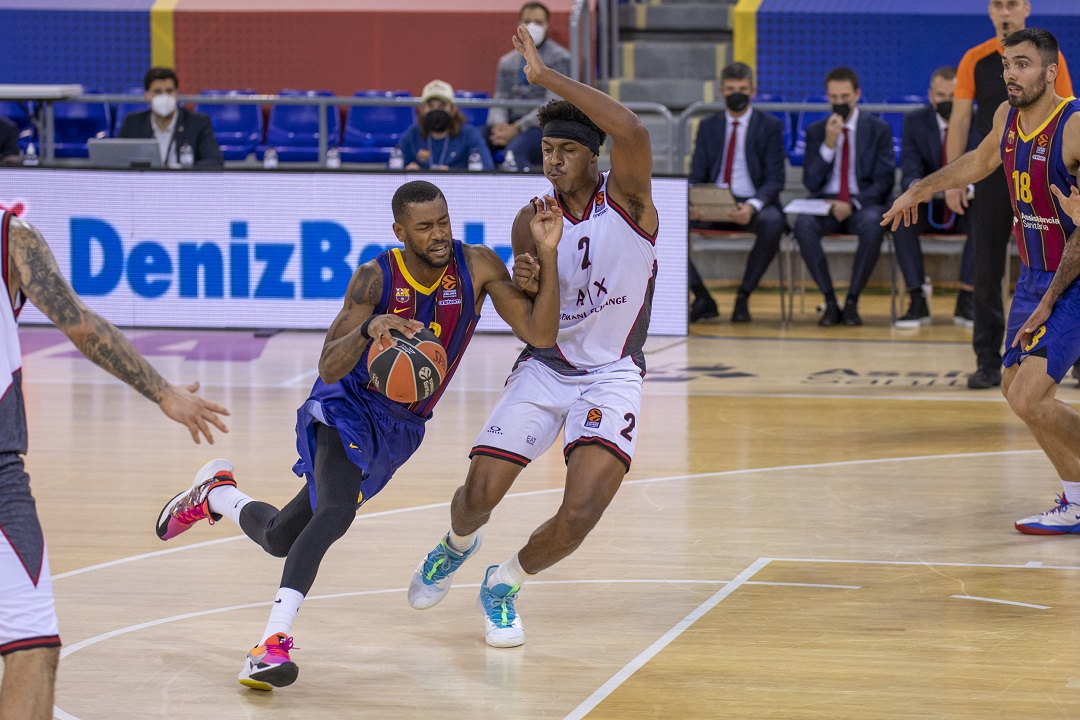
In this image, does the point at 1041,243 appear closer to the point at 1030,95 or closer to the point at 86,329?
the point at 1030,95

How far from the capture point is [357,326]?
500 centimetres

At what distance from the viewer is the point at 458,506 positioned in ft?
17.5

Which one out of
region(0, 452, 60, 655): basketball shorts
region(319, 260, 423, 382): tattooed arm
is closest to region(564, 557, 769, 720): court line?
region(319, 260, 423, 382): tattooed arm

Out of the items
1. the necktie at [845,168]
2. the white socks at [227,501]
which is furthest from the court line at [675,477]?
the necktie at [845,168]

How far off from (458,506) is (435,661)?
556 millimetres

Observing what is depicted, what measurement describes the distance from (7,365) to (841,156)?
1026cm

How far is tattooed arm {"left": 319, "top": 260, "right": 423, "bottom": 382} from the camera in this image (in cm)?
478

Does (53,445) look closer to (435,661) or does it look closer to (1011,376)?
(435,661)

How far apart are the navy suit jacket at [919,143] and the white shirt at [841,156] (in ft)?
1.32

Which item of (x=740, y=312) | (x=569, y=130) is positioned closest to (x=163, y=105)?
(x=740, y=312)

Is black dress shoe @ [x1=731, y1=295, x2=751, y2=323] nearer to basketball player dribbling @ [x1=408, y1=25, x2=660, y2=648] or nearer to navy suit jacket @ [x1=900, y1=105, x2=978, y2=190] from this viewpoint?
navy suit jacket @ [x1=900, y1=105, x2=978, y2=190]

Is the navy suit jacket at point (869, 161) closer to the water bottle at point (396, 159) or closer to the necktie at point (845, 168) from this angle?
the necktie at point (845, 168)

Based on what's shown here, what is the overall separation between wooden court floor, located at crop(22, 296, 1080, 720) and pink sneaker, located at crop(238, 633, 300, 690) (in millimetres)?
69

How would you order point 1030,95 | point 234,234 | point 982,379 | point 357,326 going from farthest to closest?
point 234,234 < point 982,379 < point 1030,95 < point 357,326
